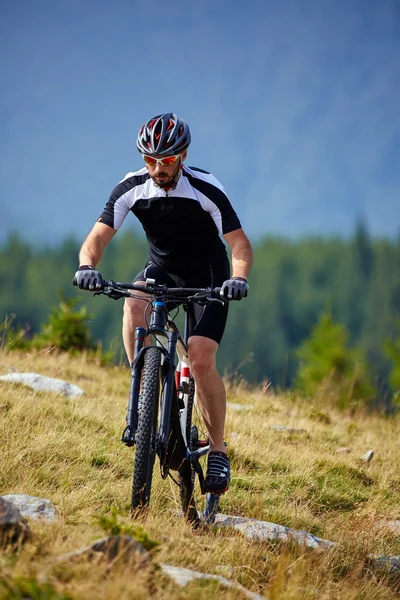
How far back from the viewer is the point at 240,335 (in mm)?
141000

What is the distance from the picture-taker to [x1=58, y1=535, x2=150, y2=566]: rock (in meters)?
3.18

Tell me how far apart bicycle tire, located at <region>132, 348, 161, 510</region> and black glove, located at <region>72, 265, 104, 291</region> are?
0.60 metres

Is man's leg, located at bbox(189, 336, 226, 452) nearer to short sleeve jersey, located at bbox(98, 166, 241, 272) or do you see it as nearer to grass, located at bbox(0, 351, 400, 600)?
grass, located at bbox(0, 351, 400, 600)

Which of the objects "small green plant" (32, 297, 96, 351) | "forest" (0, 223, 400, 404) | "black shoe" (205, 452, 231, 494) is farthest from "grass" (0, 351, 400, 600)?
"forest" (0, 223, 400, 404)

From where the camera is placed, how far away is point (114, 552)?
129 inches

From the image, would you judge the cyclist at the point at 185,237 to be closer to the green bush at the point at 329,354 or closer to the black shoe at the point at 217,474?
the black shoe at the point at 217,474

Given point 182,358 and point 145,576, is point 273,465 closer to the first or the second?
point 182,358

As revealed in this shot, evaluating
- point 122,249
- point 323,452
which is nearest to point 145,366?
point 323,452

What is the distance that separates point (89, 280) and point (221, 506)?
94.5 inches

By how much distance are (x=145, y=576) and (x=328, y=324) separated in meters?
47.2

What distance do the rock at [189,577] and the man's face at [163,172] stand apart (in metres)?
2.69

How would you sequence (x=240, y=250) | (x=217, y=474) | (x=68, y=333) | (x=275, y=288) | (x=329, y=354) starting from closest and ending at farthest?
1. (x=217, y=474)
2. (x=240, y=250)
3. (x=68, y=333)
4. (x=329, y=354)
5. (x=275, y=288)

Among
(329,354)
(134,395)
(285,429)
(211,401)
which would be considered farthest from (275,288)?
(134,395)

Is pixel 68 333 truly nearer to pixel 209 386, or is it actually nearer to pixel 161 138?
pixel 209 386
